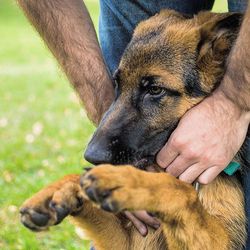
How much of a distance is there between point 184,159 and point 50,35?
161 cm

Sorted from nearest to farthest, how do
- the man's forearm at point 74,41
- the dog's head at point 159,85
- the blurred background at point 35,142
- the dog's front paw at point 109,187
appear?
1. the dog's front paw at point 109,187
2. the dog's head at point 159,85
3. the man's forearm at point 74,41
4. the blurred background at point 35,142

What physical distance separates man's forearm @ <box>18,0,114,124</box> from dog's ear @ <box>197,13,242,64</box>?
35.3 inches

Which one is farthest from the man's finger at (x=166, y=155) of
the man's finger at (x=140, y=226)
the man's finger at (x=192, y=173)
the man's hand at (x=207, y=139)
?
the man's finger at (x=140, y=226)

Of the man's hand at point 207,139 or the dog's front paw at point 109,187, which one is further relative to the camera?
the man's hand at point 207,139

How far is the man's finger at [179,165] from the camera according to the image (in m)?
3.54

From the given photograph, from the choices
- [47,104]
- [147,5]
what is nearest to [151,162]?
[147,5]

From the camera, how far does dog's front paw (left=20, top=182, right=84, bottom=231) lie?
3.37 m

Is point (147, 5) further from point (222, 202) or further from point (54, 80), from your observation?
point (54, 80)

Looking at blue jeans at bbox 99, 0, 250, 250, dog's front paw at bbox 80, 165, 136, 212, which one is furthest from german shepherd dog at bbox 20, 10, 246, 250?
blue jeans at bbox 99, 0, 250, 250

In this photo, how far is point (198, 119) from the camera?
11.6ft

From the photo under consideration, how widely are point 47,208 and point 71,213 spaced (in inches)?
12.2

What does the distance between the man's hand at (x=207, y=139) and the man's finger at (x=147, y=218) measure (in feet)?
1.02

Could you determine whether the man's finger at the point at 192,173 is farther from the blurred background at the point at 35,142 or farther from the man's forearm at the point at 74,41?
the blurred background at the point at 35,142

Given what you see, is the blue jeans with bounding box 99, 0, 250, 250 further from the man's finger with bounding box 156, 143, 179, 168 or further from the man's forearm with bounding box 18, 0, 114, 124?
the man's finger with bounding box 156, 143, 179, 168
